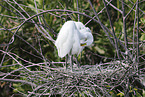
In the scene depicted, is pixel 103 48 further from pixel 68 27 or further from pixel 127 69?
pixel 127 69

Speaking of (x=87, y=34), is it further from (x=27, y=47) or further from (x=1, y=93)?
(x=1, y=93)

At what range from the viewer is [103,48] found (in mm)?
1642

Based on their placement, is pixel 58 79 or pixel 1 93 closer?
pixel 58 79

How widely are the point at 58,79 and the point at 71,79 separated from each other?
41mm

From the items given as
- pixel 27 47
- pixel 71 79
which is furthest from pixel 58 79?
pixel 27 47

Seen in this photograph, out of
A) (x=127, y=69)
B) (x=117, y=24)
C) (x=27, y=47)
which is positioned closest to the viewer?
(x=127, y=69)

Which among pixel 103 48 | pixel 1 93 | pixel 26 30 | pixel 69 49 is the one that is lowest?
pixel 1 93

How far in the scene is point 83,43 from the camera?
77cm

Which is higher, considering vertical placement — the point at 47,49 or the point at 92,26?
the point at 92,26

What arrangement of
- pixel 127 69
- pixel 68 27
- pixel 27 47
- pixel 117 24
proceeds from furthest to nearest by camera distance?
pixel 27 47 → pixel 117 24 → pixel 68 27 → pixel 127 69

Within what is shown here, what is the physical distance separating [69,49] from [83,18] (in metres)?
0.86

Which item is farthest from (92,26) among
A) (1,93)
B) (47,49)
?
(1,93)

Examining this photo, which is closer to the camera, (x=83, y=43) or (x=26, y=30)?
(x=83, y=43)

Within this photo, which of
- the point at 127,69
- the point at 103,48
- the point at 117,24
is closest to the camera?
the point at 127,69
